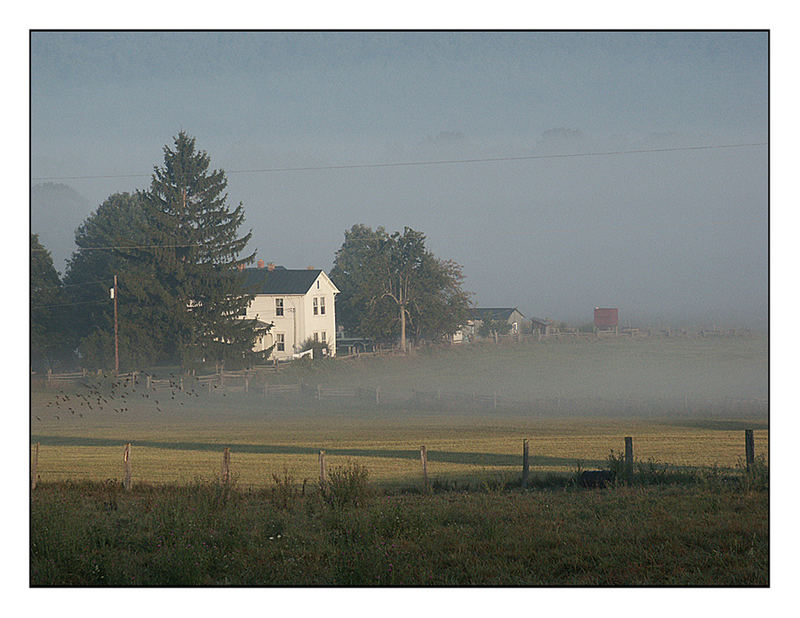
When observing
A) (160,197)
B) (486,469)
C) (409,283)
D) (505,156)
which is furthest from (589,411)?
(160,197)

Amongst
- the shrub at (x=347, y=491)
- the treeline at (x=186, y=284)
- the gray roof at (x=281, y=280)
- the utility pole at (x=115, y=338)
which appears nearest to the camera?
the shrub at (x=347, y=491)

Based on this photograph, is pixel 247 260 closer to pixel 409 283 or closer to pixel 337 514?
pixel 409 283

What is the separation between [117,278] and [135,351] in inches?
69.7

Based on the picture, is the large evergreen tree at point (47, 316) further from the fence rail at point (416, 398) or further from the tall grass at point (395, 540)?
the tall grass at point (395, 540)

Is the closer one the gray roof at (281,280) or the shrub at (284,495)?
the shrub at (284,495)

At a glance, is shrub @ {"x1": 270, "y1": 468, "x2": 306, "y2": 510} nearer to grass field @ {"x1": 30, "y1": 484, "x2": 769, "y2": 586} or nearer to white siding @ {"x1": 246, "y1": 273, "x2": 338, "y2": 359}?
grass field @ {"x1": 30, "y1": 484, "x2": 769, "y2": 586}

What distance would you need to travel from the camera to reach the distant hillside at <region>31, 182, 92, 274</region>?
11.6m

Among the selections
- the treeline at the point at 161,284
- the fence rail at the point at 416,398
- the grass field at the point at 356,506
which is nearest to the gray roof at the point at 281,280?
the treeline at the point at 161,284

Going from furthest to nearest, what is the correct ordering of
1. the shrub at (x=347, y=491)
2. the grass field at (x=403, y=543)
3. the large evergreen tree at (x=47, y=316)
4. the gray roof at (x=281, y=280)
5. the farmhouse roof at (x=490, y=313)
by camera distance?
the farmhouse roof at (x=490, y=313) → the gray roof at (x=281, y=280) → the large evergreen tree at (x=47, y=316) → the shrub at (x=347, y=491) → the grass field at (x=403, y=543)

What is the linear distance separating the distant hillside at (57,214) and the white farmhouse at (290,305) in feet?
11.7

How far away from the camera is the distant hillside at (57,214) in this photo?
11.6m

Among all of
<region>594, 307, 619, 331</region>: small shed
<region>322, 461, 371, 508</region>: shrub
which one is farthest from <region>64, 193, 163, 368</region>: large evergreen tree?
<region>594, 307, 619, 331</region>: small shed

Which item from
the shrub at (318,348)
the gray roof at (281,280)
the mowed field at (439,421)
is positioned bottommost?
the mowed field at (439,421)

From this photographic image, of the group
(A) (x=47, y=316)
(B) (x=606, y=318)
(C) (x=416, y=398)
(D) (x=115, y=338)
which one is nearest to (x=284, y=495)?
(D) (x=115, y=338)
